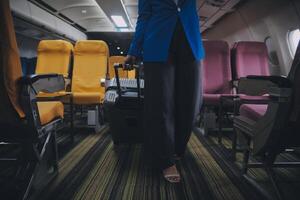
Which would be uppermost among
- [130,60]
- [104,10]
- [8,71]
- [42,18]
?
[104,10]

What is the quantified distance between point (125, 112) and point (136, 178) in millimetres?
829

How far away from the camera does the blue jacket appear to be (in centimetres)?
199

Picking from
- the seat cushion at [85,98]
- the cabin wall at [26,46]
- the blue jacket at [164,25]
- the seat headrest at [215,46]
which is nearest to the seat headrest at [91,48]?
the seat cushion at [85,98]

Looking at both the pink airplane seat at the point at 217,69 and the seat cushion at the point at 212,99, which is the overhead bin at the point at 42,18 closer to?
the pink airplane seat at the point at 217,69

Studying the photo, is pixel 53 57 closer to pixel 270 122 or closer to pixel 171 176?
pixel 171 176

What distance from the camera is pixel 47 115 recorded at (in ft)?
6.17

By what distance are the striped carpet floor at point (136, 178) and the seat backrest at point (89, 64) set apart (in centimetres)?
175

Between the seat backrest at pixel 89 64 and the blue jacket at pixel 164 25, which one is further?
the seat backrest at pixel 89 64

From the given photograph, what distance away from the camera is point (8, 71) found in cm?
151

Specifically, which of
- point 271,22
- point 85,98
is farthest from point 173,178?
point 271,22

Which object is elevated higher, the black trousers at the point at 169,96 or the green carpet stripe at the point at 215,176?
the black trousers at the point at 169,96

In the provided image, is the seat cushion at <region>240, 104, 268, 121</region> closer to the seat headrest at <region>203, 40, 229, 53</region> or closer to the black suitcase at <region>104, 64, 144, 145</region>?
the black suitcase at <region>104, 64, 144, 145</region>

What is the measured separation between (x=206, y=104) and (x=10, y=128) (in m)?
2.78

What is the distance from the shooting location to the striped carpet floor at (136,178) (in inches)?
75.6
